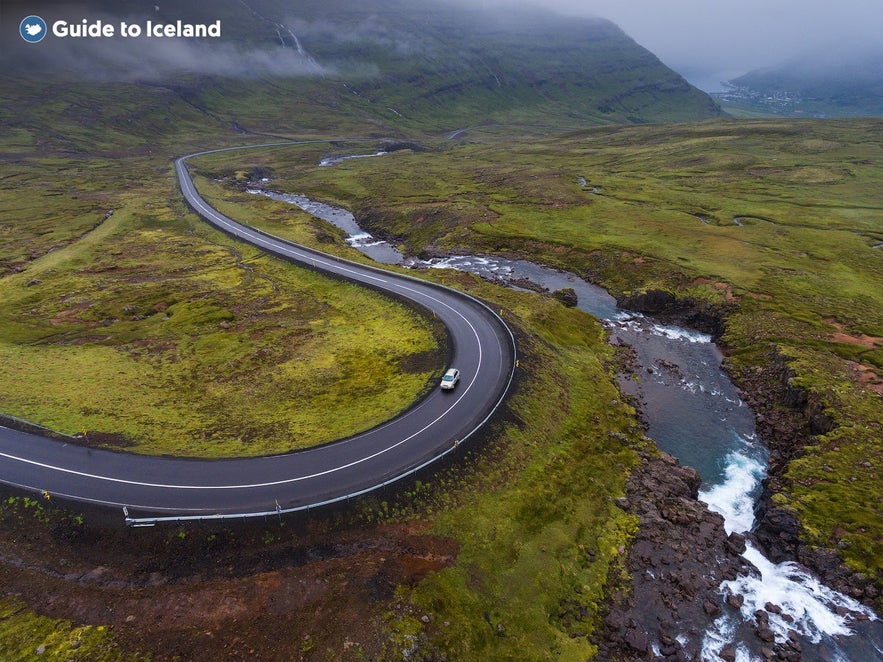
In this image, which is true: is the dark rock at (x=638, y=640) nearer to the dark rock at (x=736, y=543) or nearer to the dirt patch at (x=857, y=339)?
the dark rock at (x=736, y=543)

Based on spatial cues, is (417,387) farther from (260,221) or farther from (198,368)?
(260,221)

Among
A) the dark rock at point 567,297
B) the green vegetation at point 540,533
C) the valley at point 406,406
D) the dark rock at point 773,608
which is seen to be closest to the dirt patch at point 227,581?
the valley at point 406,406

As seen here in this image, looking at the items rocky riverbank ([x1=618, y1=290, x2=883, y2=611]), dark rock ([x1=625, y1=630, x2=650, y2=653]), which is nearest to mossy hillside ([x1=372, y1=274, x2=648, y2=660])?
dark rock ([x1=625, y1=630, x2=650, y2=653])

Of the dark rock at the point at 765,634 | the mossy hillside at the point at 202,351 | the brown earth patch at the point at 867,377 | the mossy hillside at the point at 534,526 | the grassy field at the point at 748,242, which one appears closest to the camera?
the mossy hillside at the point at 534,526

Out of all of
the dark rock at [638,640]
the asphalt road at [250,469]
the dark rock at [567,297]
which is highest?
the dark rock at [567,297]

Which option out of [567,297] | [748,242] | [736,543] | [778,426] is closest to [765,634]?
[736,543]

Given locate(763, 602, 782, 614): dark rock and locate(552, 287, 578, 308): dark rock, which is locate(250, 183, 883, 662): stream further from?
locate(552, 287, 578, 308): dark rock

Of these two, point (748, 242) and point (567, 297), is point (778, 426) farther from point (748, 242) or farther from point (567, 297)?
point (748, 242)
